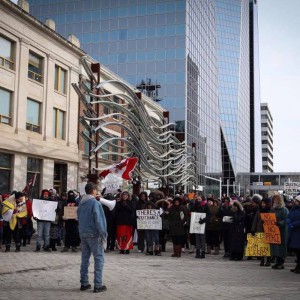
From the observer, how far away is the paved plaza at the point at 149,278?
786 centimetres

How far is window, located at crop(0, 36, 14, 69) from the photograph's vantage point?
1053 inches

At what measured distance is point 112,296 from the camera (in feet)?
25.1

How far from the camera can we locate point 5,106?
27141 mm

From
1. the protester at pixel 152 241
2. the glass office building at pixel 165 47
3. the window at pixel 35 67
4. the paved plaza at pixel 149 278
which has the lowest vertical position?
the paved plaza at pixel 149 278

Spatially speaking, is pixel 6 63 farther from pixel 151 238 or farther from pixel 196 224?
pixel 196 224

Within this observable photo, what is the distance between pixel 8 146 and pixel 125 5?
43.8 meters

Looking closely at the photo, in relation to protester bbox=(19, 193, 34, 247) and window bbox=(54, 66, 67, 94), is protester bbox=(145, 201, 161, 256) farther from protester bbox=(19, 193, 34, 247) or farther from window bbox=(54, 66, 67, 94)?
window bbox=(54, 66, 67, 94)

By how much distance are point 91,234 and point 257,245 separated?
621cm

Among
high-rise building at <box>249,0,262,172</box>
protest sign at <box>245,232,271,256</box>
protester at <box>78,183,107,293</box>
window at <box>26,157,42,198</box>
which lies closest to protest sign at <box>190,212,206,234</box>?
protest sign at <box>245,232,271,256</box>

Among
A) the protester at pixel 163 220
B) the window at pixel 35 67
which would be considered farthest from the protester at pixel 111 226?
the window at pixel 35 67

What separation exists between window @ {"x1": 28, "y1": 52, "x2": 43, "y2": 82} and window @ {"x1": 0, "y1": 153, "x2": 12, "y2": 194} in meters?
5.74

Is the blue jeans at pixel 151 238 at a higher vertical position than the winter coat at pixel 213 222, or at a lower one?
lower

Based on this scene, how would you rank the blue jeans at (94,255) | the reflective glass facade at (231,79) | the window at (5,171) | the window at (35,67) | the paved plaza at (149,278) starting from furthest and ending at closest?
the reflective glass facade at (231,79) < the window at (35,67) < the window at (5,171) < the blue jeans at (94,255) < the paved plaza at (149,278)

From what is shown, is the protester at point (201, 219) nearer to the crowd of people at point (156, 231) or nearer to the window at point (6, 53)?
the crowd of people at point (156, 231)
